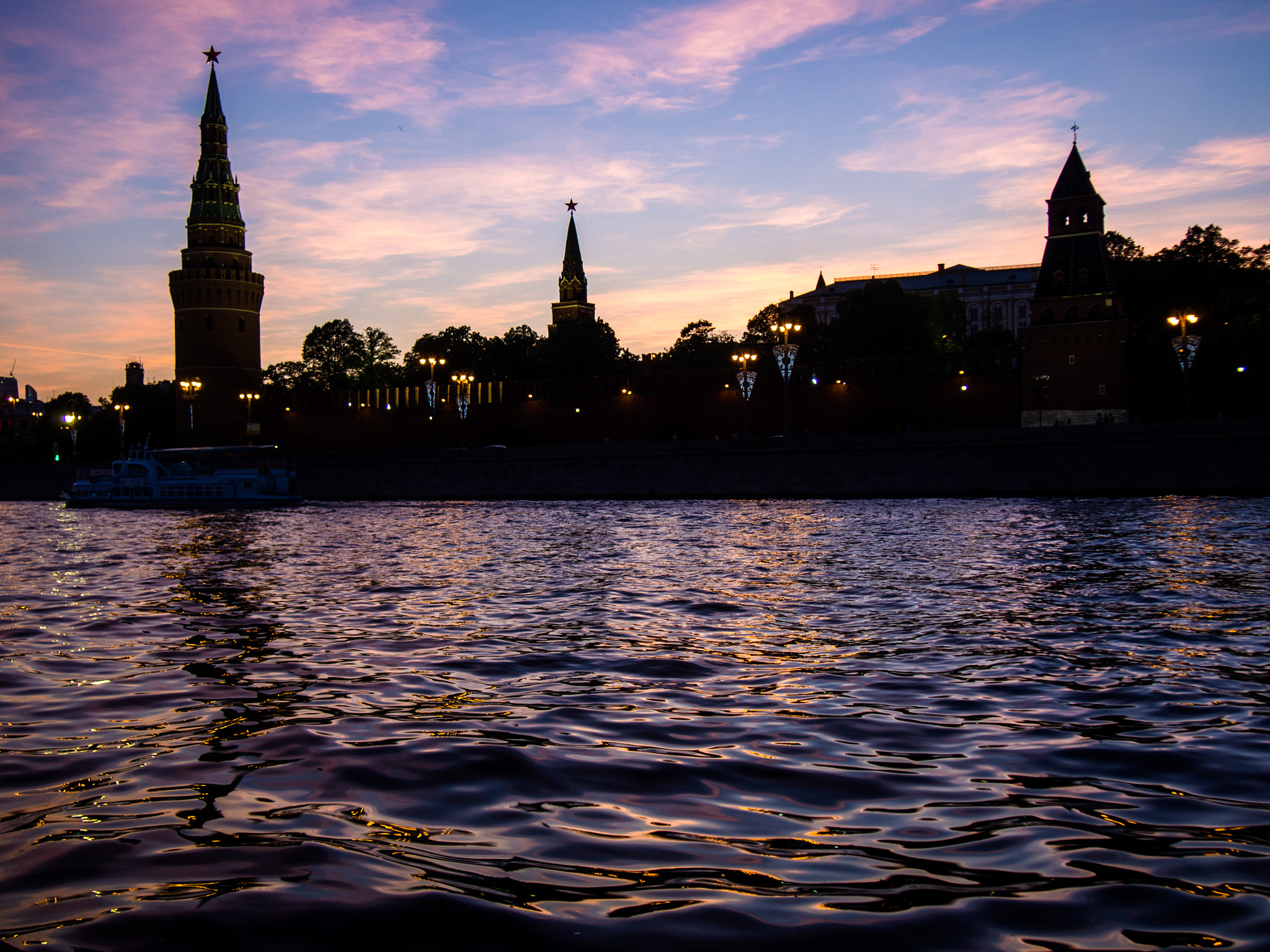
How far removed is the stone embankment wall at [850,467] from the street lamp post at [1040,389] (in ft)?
38.2

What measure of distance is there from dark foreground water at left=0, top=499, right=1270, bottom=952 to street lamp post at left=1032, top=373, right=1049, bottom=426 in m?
35.0

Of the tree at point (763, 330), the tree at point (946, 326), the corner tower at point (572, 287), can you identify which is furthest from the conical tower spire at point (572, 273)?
the tree at point (946, 326)

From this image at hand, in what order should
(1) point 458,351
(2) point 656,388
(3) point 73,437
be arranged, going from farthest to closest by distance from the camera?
(1) point 458,351 → (3) point 73,437 → (2) point 656,388

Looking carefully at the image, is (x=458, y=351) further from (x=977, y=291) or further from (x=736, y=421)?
(x=977, y=291)

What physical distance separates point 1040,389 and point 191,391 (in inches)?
1865

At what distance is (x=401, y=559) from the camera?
15.3m

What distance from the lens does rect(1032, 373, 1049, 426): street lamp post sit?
4341 cm

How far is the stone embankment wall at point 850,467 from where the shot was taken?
30.3 m

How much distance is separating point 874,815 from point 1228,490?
30741mm

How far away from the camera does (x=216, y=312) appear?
212ft

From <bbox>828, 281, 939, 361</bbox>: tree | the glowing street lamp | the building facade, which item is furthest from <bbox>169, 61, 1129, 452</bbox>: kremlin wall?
the building facade

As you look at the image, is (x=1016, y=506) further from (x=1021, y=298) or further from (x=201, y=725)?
(x=1021, y=298)

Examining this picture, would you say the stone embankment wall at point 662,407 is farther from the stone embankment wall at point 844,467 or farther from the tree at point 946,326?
the tree at point 946,326

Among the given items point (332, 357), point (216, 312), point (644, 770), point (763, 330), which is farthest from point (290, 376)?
point (644, 770)
